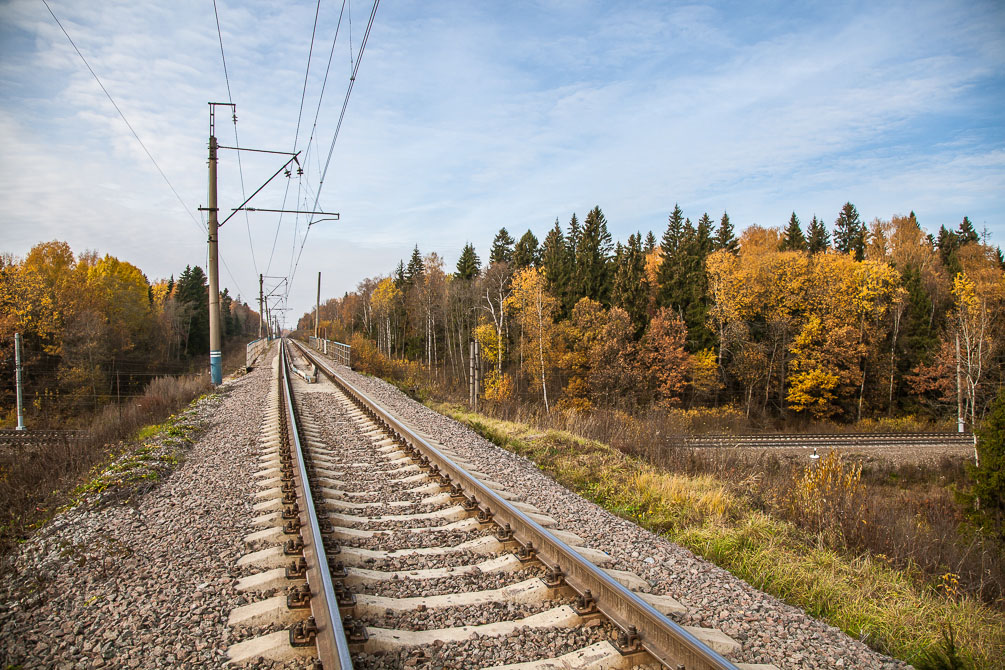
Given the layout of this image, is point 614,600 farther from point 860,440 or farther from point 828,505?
point 860,440

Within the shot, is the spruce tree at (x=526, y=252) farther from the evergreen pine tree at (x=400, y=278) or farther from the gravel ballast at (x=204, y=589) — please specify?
the gravel ballast at (x=204, y=589)

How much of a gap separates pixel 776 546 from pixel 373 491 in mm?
4293

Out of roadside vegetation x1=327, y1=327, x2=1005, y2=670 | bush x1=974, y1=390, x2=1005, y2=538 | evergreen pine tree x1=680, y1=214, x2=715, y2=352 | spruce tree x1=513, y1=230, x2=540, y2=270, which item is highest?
spruce tree x1=513, y1=230, x2=540, y2=270

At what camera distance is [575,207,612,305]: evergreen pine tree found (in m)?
49.9

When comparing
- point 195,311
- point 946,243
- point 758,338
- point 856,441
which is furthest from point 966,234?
point 195,311

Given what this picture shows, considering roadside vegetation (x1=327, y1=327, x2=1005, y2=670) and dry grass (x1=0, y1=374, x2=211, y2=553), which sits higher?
dry grass (x1=0, y1=374, x2=211, y2=553)

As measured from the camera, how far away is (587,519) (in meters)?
5.71

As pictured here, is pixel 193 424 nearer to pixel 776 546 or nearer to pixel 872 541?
pixel 776 546

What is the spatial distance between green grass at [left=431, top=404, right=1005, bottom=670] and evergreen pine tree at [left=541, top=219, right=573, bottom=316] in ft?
133

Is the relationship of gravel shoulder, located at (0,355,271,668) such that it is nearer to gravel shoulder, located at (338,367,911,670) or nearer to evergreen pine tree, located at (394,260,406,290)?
gravel shoulder, located at (338,367,911,670)

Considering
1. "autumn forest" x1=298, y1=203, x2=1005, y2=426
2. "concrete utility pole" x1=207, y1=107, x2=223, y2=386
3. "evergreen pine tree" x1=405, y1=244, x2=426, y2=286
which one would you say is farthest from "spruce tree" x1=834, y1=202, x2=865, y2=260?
"concrete utility pole" x1=207, y1=107, x2=223, y2=386

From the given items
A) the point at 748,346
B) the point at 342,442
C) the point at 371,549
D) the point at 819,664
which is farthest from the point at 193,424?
the point at 748,346

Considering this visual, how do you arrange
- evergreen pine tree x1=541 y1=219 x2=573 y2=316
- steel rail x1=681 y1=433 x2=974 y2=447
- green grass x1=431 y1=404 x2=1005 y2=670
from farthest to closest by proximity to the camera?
evergreen pine tree x1=541 y1=219 x2=573 y2=316 → steel rail x1=681 y1=433 x2=974 y2=447 → green grass x1=431 y1=404 x2=1005 y2=670

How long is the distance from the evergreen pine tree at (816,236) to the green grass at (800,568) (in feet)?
188
